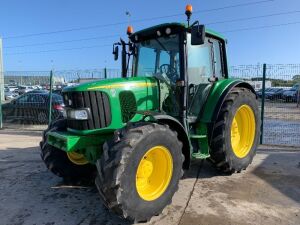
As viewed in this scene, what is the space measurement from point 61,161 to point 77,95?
139 centimetres

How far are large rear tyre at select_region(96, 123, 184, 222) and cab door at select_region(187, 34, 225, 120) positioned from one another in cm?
125

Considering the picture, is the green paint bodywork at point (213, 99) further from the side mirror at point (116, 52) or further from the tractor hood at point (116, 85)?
the side mirror at point (116, 52)

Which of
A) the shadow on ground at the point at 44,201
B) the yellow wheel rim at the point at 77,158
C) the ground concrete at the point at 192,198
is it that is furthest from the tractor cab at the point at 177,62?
the shadow on ground at the point at 44,201

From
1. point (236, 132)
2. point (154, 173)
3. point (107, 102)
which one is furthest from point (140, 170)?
→ point (236, 132)

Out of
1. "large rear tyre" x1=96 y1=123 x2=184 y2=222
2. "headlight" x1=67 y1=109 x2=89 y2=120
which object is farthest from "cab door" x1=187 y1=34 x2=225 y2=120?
"headlight" x1=67 y1=109 x2=89 y2=120

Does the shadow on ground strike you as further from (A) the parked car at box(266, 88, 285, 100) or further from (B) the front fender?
(A) the parked car at box(266, 88, 285, 100)

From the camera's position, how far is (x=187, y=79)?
16.9ft

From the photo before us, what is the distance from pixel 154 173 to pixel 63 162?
1722 mm

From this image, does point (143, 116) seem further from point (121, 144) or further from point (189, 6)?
point (189, 6)

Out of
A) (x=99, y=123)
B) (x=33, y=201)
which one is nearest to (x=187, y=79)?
(x=99, y=123)

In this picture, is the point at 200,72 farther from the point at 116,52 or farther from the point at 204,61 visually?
the point at 116,52

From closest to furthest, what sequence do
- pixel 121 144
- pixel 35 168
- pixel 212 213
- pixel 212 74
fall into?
pixel 121 144 → pixel 212 213 → pixel 212 74 → pixel 35 168

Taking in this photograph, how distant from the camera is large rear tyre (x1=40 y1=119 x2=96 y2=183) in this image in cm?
524

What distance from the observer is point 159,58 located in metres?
5.49
